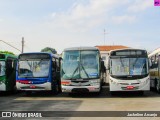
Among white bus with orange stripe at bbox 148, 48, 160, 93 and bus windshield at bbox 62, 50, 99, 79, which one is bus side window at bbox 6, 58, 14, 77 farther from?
white bus with orange stripe at bbox 148, 48, 160, 93

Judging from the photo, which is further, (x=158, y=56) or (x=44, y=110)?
(x=158, y=56)

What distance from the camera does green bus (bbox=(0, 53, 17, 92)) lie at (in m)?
23.3

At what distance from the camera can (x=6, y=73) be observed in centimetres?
2366

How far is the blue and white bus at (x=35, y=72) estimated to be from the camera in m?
22.7

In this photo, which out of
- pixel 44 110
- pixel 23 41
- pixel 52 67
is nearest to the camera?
pixel 44 110

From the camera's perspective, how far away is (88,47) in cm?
2297

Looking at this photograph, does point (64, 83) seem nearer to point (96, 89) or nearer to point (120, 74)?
point (96, 89)

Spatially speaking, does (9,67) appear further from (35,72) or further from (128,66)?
(128,66)

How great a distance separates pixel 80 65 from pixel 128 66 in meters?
2.70

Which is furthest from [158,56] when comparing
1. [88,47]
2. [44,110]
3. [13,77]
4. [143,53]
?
[44,110]

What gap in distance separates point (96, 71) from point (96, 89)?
1039 millimetres

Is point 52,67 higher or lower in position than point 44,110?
higher

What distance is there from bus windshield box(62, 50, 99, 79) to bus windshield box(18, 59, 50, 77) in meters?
1.22

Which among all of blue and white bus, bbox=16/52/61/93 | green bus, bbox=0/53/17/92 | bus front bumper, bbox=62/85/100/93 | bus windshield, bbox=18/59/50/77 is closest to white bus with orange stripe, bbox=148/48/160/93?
bus front bumper, bbox=62/85/100/93
